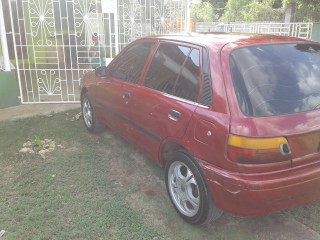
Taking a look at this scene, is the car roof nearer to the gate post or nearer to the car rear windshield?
the car rear windshield

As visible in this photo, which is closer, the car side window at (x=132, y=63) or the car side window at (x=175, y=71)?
the car side window at (x=175, y=71)

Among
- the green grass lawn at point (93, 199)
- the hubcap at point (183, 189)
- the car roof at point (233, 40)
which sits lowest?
the green grass lawn at point (93, 199)

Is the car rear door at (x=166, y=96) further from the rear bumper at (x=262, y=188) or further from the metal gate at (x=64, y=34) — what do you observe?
the metal gate at (x=64, y=34)

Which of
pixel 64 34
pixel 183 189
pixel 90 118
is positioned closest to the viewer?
pixel 183 189

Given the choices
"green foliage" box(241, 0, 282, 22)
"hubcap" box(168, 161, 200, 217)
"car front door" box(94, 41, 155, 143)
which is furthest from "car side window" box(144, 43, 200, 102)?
"green foliage" box(241, 0, 282, 22)

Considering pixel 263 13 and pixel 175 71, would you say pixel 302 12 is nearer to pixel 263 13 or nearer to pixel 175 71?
pixel 263 13

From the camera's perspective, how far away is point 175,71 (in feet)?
10.1

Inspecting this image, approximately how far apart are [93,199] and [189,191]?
1067mm

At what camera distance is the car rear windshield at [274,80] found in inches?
94.9

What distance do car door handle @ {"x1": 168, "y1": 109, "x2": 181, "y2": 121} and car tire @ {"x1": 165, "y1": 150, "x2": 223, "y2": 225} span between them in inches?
11.7

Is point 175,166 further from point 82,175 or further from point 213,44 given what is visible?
point 82,175

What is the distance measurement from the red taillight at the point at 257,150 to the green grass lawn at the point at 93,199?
2.77 ft

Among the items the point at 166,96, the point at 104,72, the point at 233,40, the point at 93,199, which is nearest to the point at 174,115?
the point at 166,96

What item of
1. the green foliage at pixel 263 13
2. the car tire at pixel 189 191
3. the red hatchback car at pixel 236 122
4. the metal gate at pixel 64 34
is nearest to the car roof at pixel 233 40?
the red hatchback car at pixel 236 122
